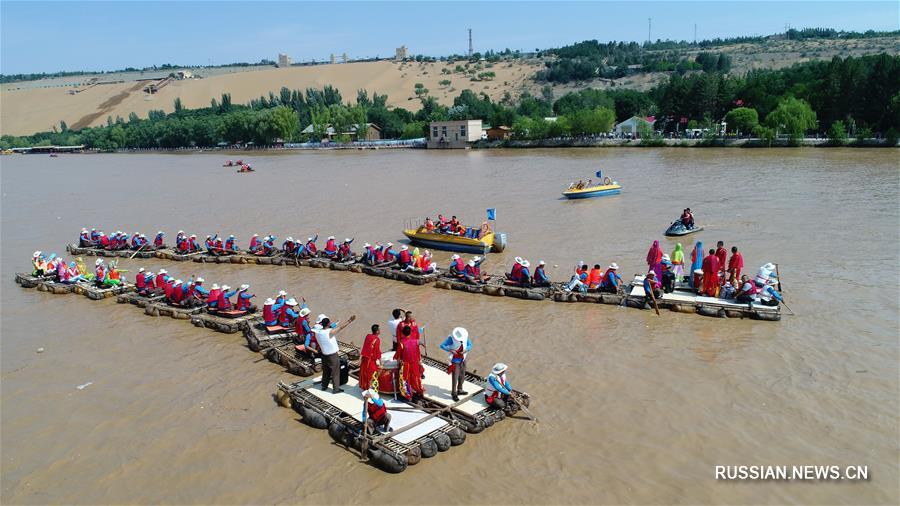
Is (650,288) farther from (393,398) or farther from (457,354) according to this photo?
(393,398)

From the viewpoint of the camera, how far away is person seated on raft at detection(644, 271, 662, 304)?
50.2 ft

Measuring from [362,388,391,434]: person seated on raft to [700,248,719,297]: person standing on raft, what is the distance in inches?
392

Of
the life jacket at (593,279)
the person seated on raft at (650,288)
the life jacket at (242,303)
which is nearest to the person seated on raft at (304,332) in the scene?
the life jacket at (242,303)

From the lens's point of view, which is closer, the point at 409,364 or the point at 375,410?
the point at 375,410

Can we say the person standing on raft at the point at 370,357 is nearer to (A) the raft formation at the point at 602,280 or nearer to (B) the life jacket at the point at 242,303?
(B) the life jacket at the point at 242,303

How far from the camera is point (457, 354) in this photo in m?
9.98

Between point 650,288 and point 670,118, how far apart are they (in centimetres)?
7127

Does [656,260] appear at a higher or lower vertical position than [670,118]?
lower

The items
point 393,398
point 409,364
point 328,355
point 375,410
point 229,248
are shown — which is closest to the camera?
point 375,410

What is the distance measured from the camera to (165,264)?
24.0 meters

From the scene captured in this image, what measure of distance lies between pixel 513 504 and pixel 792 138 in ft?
205

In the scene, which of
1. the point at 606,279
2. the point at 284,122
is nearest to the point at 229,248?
the point at 606,279

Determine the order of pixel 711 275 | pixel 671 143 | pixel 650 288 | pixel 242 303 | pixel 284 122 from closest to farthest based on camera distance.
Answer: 1. pixel 650 288
2. pixel 711 275
3. pixel 242 303
4. pixel 671 143
5. pixel 284 122

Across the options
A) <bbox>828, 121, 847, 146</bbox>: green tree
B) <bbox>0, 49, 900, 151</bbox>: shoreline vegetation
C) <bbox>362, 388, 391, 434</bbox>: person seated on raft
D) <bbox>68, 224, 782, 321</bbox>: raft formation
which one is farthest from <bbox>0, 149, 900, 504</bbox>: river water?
<bbox>0, 49, 900, 151</bbox>: shoreline vegetation
